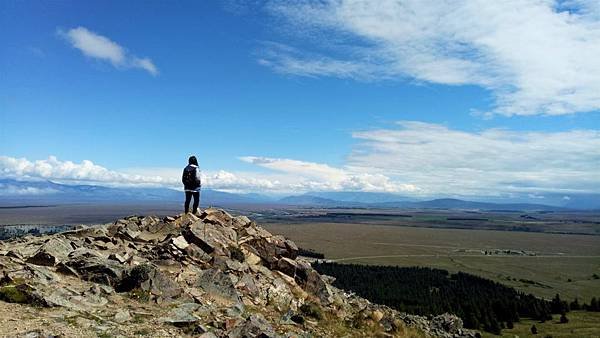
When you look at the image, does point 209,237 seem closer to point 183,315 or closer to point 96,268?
point 96,268

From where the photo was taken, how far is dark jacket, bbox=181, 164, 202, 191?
28500 millimetres

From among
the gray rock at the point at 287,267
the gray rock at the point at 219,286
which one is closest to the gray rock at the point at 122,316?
the gray rock at the point at 219,286

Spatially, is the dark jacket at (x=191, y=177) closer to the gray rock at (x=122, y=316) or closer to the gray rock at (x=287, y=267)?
the gray rock at (x=287, y=267)

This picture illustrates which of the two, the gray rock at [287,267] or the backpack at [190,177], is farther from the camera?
the backpack at [190,177]

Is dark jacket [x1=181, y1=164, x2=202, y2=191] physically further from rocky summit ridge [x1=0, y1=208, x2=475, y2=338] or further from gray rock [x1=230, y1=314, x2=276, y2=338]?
gray rock [x1=230, y1=314, x2=276, y2=338]

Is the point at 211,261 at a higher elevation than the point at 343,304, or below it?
higher

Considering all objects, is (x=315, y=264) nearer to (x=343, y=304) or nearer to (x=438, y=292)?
(x=438, y=292)

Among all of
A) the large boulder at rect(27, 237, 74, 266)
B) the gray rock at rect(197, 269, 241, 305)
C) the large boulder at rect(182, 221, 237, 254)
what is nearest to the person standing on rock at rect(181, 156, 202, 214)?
the large boulder at rect(182, 221, 237, 254)

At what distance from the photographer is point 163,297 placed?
1839 centimetres

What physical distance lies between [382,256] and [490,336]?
11528 cm

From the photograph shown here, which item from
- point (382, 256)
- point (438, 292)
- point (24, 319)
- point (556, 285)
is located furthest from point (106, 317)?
point (382, 256)

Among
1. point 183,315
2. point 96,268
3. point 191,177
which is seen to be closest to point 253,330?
point 183,315

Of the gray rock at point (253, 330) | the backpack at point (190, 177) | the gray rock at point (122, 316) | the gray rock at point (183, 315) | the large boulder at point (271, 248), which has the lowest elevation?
the gray rock at point (253, 330)

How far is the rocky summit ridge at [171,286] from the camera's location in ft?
50.7
